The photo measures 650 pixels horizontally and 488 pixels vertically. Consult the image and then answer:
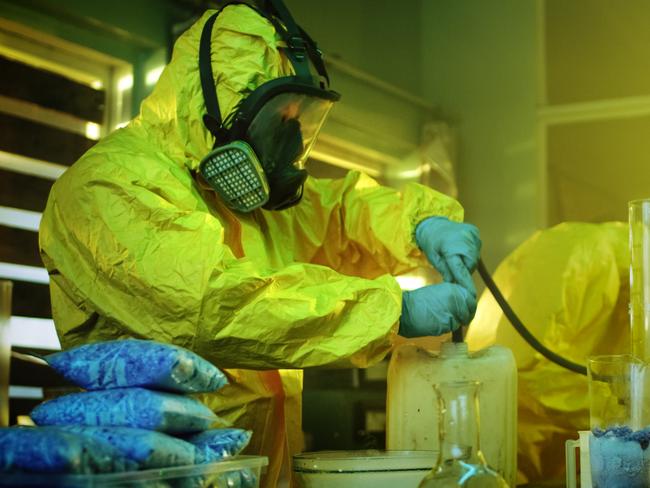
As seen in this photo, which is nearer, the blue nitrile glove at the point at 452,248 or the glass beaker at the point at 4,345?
the blue nitrile glove at the point at 452,248

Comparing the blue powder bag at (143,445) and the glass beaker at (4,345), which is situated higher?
the glass beaker at (4,345)

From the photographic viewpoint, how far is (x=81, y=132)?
2.72 meters

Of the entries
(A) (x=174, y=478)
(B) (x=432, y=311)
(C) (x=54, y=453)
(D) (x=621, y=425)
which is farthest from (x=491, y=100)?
(C) (x=54, y=453)

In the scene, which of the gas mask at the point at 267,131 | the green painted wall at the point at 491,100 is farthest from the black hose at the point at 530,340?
the green painted wall at the point at 491,100

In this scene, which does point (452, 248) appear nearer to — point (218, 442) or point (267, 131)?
point (267, 131)

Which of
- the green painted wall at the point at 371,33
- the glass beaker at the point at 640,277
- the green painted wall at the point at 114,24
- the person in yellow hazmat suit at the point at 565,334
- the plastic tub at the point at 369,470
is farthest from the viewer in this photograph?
the green painted wall at the point at 371,33

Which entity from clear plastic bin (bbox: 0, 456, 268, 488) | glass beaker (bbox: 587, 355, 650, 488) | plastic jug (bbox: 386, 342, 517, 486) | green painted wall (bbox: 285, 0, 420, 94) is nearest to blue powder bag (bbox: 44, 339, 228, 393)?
clear plastic bin (bbox: 0, 456, 268, 488)

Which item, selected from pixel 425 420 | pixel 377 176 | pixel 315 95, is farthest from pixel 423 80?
pixel 425 420

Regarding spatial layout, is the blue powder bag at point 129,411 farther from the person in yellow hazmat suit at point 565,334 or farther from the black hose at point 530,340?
the person in yellow hazmat suit at point 565,334

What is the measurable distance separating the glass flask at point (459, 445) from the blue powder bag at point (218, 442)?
0.29 meters

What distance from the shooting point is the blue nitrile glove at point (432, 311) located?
1.75 m

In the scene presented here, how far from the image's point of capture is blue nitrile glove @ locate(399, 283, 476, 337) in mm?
1753

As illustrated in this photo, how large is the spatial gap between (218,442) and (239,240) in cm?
70

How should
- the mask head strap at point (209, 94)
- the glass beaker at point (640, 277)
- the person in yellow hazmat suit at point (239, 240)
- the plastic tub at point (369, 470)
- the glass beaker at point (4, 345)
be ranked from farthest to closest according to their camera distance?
1. the glass beaker at point (4, 345)
2. the mask head strap at point (209, 94)
3. the glass beaker at point (640, 277)
4. the person in yellow hazmat suit at point (239, 240)
5. the plastic tub at point (369, 470)
